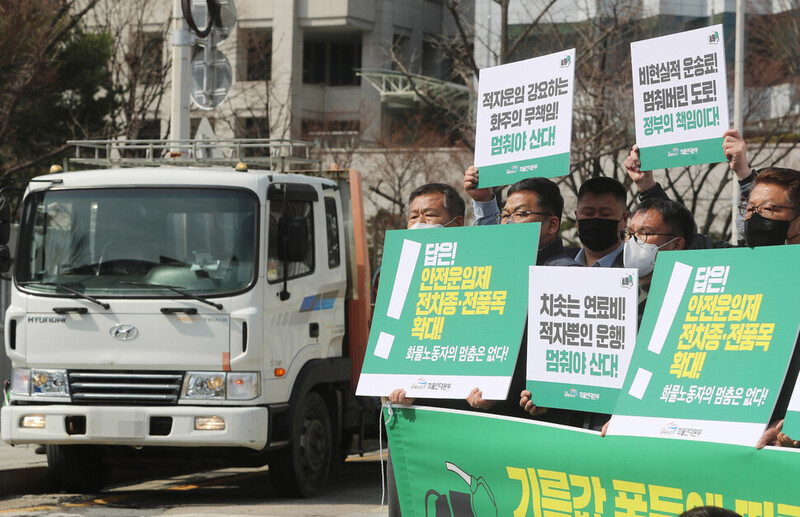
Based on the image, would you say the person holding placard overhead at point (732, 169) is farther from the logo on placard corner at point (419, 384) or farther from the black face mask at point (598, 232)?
the logo on placard corner at point (419, 384)

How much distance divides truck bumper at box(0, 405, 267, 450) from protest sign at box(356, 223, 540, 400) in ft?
12.6

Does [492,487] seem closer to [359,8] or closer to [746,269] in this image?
[746,269]

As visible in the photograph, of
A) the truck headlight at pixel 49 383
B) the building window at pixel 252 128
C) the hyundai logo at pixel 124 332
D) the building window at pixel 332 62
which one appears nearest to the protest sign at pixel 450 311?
the hyundai logo at pixel 124 332

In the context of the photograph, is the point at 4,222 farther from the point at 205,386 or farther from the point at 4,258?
the point at 205,386

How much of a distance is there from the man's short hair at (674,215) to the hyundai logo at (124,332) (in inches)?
192

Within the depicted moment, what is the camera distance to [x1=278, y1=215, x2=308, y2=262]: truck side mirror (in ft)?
31.2

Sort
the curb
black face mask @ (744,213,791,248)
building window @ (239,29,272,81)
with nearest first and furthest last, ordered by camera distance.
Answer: black face mask @ (744,213,791,248), the curb, building window @ (239,29,272,81)

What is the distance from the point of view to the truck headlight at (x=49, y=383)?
9.28 metres

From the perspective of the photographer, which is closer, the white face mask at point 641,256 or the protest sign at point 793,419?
the protest sign at point 793,419

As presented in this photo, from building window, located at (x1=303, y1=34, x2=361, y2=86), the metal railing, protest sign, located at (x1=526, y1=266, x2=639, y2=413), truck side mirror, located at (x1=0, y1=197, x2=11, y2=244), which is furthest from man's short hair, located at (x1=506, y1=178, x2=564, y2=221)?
building window, located at (x1=303, y1=34, x2=361, y2=86)

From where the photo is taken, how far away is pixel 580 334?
15.6ft

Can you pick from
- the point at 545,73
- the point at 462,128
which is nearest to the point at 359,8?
the point at 462,128

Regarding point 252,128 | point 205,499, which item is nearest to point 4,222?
point 205,499

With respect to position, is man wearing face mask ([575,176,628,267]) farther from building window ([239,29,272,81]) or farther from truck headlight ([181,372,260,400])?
building window ([239,29,272,81])
